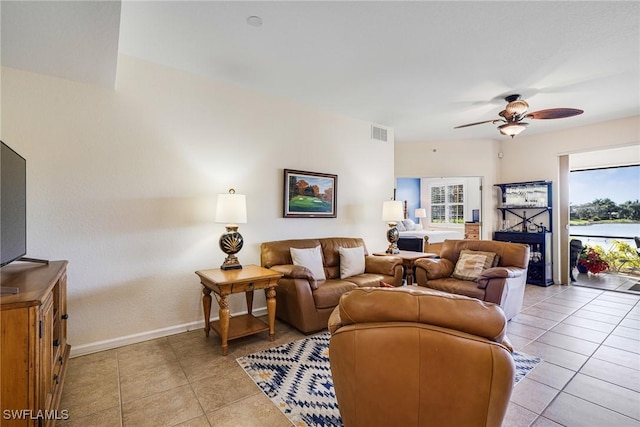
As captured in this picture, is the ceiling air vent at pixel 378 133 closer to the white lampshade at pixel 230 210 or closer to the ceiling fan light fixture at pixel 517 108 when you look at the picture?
the ceiling fan light fixture at pixel 517 108

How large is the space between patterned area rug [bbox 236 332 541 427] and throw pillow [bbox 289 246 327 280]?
750mm

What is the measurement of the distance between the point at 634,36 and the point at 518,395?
123 inches

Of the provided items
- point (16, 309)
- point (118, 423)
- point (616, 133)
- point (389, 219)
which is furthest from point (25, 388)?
point (616, 133)

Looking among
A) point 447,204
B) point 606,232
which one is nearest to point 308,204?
point 606,232

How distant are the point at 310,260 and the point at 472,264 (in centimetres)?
199

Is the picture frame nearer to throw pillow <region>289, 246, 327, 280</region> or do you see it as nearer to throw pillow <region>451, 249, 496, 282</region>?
throw pillow <region>289, 246, 327, 280</region>

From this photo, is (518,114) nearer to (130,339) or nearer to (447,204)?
(130,339)

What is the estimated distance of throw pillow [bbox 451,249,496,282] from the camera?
3547mm

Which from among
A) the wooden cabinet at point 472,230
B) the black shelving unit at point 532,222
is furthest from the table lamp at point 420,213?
the black shelving unit at point 532,222

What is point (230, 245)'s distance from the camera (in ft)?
10.3

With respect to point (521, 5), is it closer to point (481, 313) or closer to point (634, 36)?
point (634, 36)

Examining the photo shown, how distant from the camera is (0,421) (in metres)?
1.26

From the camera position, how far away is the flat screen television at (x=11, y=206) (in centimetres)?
157

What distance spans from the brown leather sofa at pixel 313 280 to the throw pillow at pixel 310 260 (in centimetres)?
11
